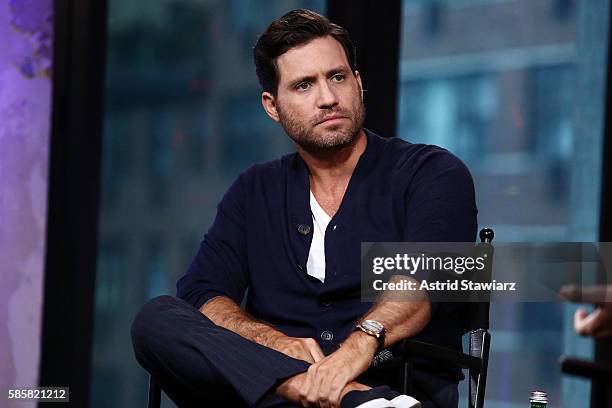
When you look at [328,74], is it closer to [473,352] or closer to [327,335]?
[327,335]

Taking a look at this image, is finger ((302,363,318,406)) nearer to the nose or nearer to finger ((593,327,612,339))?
the nose

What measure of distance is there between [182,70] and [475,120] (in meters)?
1.24

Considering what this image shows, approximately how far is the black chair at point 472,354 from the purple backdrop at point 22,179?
5.47ft

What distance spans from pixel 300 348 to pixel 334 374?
0.19 m

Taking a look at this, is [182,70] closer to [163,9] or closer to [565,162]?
[163,9]

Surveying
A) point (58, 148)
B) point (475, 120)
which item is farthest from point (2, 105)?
point (475, 120)

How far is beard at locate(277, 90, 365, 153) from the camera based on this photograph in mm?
2443

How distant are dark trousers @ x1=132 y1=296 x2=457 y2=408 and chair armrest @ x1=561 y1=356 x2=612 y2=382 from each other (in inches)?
42.8

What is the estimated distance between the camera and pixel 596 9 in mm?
3211

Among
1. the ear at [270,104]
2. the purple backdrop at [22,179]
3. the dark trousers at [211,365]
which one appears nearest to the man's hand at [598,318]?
the dark trousers at [211,365]

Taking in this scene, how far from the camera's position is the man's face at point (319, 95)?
2449 millimetres

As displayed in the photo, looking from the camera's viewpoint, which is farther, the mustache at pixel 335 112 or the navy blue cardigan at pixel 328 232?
the mustache at pixel 335 112

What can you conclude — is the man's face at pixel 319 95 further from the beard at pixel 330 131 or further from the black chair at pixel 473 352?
the black chair at pixel 473 352

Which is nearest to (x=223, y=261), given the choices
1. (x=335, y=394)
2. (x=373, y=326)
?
(x=373, y=326)
